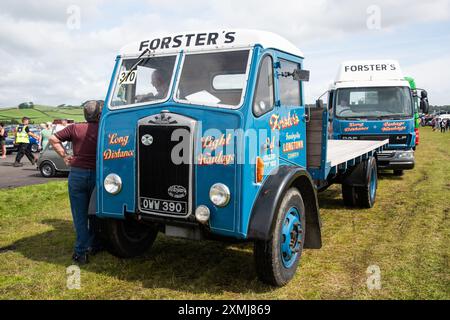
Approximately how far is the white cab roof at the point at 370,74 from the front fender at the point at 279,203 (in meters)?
6.60

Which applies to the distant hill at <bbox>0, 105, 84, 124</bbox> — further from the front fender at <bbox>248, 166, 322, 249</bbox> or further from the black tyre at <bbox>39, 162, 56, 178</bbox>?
the front fender at <bbox>248, 166, 322, 249</bbox>

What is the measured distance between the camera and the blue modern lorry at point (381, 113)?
1023cm

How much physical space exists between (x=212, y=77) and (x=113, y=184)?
1.53 metres

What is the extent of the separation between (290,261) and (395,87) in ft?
24.2

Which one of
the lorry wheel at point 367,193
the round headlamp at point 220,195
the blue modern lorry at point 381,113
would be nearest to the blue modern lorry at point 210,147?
the round headlamp at point 220,195

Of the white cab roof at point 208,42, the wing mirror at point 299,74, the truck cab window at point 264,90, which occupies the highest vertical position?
the white cab roof at point 208,42

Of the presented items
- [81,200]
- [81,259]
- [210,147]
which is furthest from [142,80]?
[81,259]

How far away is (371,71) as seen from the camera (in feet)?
36.2

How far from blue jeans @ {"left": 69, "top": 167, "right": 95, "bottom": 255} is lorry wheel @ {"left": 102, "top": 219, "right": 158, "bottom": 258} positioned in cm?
38

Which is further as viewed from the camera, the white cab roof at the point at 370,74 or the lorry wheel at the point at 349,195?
the white cab roof at the point at 370,74

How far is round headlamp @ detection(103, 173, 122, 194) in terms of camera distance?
444cm

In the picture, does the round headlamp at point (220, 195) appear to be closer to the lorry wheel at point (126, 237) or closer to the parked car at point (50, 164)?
the lorry wheel at point (126, 237)
